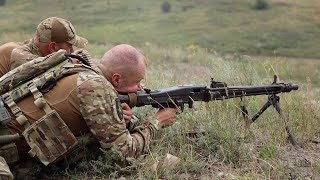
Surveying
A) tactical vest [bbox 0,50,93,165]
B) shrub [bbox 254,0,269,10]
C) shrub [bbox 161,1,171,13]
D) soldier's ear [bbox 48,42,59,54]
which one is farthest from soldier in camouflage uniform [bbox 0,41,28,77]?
shrub [bbox 254,0,269,10]

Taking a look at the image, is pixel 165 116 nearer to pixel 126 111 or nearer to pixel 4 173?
pixel 126 111

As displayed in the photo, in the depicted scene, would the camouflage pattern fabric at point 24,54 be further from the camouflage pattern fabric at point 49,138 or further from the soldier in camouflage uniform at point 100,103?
the camouflage pattern fabric at point 49,138

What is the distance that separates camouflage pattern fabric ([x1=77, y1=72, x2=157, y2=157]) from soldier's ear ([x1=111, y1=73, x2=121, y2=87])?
0.68 feet

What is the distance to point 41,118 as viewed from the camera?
351cm

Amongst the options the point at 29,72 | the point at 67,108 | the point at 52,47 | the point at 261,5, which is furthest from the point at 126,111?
the point at 261,5

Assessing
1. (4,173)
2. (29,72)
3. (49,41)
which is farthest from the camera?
(49,41)

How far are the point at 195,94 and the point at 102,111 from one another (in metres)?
1.08

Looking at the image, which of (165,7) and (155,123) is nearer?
→ (155,123)

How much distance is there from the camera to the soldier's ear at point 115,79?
3.77m

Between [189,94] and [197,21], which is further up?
[189,94]

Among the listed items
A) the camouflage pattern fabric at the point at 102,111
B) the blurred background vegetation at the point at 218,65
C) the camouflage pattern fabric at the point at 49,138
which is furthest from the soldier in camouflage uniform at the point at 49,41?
the camouflage pattern fabric at the point at 49,138

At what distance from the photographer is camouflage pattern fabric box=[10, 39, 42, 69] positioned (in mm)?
5125

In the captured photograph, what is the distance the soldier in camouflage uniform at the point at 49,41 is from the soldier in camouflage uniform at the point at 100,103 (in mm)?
1410

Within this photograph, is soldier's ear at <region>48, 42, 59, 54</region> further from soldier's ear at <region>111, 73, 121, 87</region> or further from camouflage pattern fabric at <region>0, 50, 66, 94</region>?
soldier's ear at <region>111, 73, 121, 87</region>
